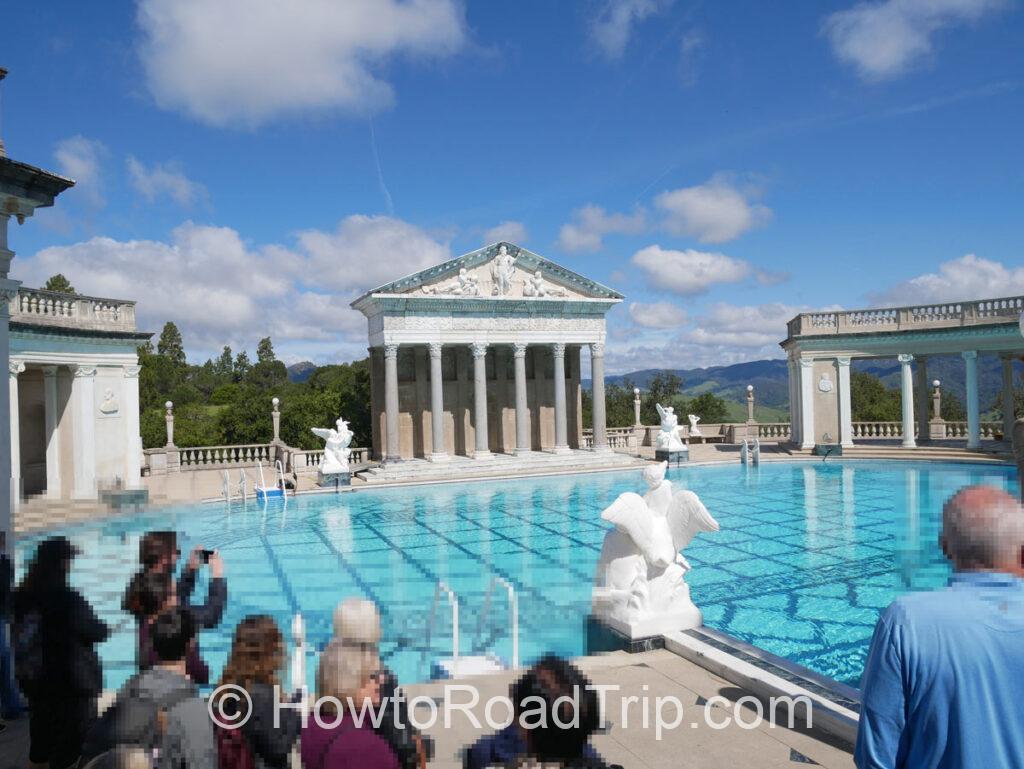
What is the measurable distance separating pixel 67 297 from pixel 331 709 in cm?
2450

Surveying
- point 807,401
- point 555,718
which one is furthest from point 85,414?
point 807,401

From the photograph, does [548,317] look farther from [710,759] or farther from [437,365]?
[710,759]

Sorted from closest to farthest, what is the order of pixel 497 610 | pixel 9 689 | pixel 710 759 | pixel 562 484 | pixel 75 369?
pixel 710 759 < pixel 9 689 < pixel 497 610 < pixel 75 369 < pixel 562 484

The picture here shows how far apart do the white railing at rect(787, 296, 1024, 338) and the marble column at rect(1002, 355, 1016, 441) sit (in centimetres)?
193

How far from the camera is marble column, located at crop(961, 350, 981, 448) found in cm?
2997

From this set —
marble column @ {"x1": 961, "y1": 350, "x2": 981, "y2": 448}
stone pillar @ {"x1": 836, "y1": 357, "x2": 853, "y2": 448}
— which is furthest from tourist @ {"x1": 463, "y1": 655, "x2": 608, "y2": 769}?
stone pillar @ {"x1": 836, "y1": 357, "x2": 853, "y2": 448}

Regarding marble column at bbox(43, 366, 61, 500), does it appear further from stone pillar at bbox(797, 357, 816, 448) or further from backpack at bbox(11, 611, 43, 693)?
stone pillar at bbox(797, 357, 816, 448)

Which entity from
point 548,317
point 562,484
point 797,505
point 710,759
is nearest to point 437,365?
point 548,317

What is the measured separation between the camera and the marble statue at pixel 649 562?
763 cm

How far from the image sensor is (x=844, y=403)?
1291 inches

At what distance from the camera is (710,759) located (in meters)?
4.92

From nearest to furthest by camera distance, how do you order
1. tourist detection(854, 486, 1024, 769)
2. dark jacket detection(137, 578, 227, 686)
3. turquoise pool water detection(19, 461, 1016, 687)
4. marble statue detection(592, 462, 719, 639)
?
tourist detection(854, 486, 1024, 769) → dark jacket detection(137, 578, 227, 686) → marble statue detection(592, 462, 719, 639) → turquoise pool water detection(19, 461, 1016, 687)

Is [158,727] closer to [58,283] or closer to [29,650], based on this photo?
[29,650]

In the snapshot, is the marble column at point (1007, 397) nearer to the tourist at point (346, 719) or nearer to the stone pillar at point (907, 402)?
the stone pillar at point (907, 402)
